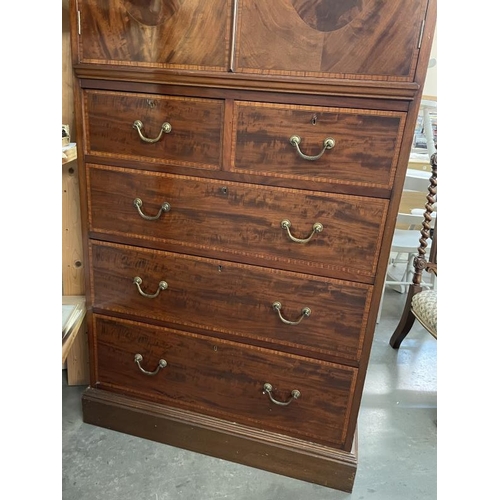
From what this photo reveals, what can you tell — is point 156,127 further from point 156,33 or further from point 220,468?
point 220,468

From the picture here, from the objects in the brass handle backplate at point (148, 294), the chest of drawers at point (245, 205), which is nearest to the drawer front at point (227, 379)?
the chest of drawers at point (245, 205)

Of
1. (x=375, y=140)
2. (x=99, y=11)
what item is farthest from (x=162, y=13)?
(x=375, y=140)

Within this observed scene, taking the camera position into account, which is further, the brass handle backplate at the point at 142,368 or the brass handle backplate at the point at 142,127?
the brass handle backplate at the point at 142,368

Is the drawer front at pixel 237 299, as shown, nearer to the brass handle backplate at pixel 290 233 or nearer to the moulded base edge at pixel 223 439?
the brass handle backplate at pixel 290 233

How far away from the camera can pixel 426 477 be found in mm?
1444

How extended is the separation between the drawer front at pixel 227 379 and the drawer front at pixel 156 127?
0.54m

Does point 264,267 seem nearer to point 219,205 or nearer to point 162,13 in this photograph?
point 219,205

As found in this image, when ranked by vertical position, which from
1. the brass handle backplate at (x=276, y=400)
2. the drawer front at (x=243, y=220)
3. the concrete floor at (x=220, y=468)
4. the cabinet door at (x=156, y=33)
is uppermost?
the cabinet door at (x=156, y=33)

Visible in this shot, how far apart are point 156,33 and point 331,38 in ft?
1.42

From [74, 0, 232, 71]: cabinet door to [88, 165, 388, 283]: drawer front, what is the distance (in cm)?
29

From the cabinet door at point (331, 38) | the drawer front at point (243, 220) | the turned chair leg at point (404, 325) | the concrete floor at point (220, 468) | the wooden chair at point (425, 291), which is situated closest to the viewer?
the cabinet door at point (331, 38)

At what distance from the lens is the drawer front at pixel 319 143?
1056mm

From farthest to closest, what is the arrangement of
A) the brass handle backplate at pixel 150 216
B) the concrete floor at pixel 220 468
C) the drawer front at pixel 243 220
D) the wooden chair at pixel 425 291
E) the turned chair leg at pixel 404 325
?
the turned chair leg at pixel 404 325
the wooden chair at pixel 425 291
the concrete floor at pixel 220 468
the brass handle backplate at pixel 150 216
the drawer front at pixel 243 220

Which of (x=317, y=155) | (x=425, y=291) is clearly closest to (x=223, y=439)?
(x=317, y=155)
